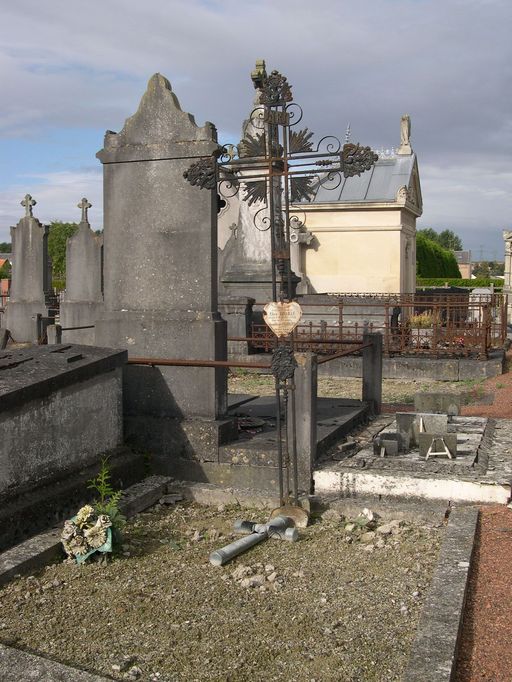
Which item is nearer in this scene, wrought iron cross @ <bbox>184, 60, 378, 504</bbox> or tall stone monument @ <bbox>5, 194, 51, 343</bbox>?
wrought iron cross @ <bbox>184, 60, 378, 504</bbox>

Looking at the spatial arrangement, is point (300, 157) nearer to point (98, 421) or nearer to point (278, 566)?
point (98, 421)

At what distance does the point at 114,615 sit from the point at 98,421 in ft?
6.57

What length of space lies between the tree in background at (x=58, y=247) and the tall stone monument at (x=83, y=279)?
34341 mm

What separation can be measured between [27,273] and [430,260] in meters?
43.8

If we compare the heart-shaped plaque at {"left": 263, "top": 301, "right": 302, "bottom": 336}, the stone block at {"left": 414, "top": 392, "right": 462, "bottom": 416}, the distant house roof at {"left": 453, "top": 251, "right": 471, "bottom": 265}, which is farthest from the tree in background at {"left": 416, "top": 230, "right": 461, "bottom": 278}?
the distant house roof at {"left": 453, "top": 251, "right": 471, "bottom": 265}

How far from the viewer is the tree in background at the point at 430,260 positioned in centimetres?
5421

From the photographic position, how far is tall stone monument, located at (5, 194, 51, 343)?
57.1ft

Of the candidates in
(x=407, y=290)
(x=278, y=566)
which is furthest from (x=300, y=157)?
(x=407, y=290)

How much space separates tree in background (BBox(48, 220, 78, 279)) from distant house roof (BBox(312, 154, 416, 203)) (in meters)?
25.8

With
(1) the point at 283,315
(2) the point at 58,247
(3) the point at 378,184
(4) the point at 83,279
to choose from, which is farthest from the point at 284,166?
(2) the point at 58,247

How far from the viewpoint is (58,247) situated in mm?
51938

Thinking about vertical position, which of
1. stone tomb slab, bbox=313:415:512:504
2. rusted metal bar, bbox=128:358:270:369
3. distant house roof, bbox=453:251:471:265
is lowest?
stone tomb slab, bbox=313:415:512:504

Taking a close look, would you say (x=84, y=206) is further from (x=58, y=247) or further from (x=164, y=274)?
(x=58, y=247)

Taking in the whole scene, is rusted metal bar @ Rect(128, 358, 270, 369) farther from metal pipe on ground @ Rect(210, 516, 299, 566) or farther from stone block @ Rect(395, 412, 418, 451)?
stone block @ Rect(395, 412, 418, 451)
